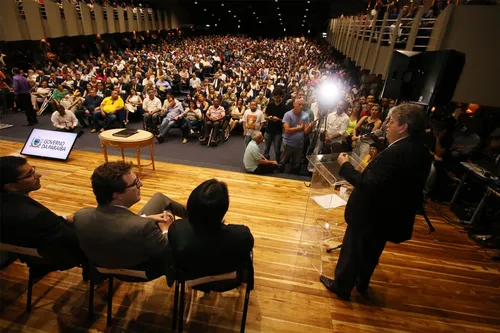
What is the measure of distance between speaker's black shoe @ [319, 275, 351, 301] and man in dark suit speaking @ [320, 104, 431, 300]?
177 millimetres

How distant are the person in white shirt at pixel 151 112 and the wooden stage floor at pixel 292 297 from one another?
352 centimetres

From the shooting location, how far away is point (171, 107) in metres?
6.46

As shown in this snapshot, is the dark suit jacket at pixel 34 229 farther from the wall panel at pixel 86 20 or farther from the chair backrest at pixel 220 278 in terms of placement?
the wall panel at pixel 86 20

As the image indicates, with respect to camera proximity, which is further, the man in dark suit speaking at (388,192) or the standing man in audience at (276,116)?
the standing man in audience at (276,116)

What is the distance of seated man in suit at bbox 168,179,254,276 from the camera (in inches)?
52.6

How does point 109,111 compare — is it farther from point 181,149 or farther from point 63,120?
point 181,149

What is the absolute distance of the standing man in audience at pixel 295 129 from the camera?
4.24m

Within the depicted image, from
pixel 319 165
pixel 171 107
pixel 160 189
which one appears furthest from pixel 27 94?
pixel 319 165

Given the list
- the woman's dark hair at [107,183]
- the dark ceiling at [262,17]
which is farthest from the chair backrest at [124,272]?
the dark ceiling at [262,17]

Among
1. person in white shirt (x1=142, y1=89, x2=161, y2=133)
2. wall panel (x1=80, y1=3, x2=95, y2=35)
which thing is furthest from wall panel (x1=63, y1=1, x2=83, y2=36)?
person in white shirt (x1=142, y1=89, x2=161, y2=133)

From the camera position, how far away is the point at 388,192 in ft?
5.52

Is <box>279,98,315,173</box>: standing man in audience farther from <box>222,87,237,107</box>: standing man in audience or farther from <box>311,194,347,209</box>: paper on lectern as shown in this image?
<box>222,87,237,107</box>: standing man in audience

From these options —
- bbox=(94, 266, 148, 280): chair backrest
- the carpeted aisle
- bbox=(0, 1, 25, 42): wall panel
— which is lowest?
the carpeted aisle

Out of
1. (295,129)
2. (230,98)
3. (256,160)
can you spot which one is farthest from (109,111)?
→ (295,129)
